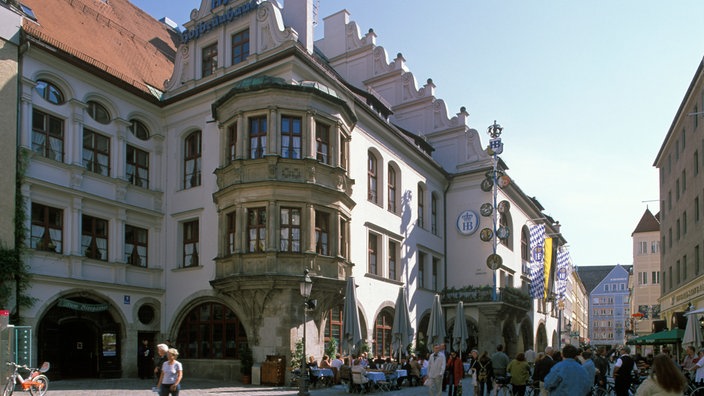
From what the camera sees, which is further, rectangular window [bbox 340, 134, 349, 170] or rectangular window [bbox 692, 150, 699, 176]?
rectangular window [bbox 692, 150, 699, 176]

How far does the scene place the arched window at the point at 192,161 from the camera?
89.7 feet

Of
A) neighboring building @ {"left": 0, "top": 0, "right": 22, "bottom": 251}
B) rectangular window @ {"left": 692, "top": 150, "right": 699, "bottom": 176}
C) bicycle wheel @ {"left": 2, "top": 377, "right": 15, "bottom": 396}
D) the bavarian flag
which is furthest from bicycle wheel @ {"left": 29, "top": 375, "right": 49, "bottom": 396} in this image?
the bavarian flag

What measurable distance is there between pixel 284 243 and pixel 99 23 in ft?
44.4

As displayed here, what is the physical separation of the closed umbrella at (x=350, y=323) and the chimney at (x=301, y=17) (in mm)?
10992

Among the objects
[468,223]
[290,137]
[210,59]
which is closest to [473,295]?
[468,223]

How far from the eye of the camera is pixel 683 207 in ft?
133

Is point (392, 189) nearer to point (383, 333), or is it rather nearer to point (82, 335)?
point (383, 333)

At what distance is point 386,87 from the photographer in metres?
40.1

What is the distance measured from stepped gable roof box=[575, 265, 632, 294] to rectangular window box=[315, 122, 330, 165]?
135 metres

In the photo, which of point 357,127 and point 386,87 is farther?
point 386,87

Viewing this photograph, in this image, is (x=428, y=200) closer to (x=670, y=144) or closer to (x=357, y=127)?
(x=357, y=127)

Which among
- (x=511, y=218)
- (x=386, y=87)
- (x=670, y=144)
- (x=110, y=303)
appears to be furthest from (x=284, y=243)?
(x=670, y=144)

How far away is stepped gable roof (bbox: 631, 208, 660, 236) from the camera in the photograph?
86625 mm

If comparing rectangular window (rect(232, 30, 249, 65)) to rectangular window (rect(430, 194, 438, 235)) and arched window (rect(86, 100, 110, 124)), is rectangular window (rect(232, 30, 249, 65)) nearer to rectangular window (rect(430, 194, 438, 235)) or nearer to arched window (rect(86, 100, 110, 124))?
arched window (rect(86, 100, 110, 124))
